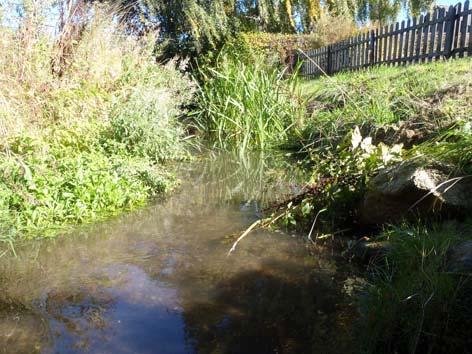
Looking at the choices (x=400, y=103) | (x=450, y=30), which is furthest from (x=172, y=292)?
(x=450, y=30)

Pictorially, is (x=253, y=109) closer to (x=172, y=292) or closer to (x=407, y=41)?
(x=407, y=41)

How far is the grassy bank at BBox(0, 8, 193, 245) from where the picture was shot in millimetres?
3699

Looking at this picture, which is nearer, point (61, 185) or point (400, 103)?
point (61, 185)

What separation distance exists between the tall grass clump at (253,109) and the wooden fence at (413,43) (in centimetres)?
74

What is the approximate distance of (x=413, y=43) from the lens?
10578mm

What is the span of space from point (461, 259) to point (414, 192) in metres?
0.96

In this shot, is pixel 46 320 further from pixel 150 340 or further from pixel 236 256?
pixel 236 256

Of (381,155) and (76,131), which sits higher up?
(76,131)

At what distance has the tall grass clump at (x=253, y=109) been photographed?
774 centimetres

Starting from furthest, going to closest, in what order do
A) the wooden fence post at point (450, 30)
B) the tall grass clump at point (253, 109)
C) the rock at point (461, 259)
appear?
1. the wooden fence post at point (450, 30)
2. the tall grass clump at point (253, 109)
3. the rock at point (461, 259)

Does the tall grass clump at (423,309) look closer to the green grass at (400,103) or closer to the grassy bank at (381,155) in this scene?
the grassy bank at (381,155)

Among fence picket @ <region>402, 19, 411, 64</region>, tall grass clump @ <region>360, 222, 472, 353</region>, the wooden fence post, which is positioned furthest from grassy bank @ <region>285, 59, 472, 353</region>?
fence picket @ <region>402, 19, 411, 64</region>

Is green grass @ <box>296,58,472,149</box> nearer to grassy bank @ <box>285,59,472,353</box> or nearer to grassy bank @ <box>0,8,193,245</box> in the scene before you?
grassy bank @ <box>285,59,472,353</box>

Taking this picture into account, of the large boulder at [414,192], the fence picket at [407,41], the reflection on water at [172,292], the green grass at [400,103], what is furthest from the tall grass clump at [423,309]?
the fence picket at [407,41]
